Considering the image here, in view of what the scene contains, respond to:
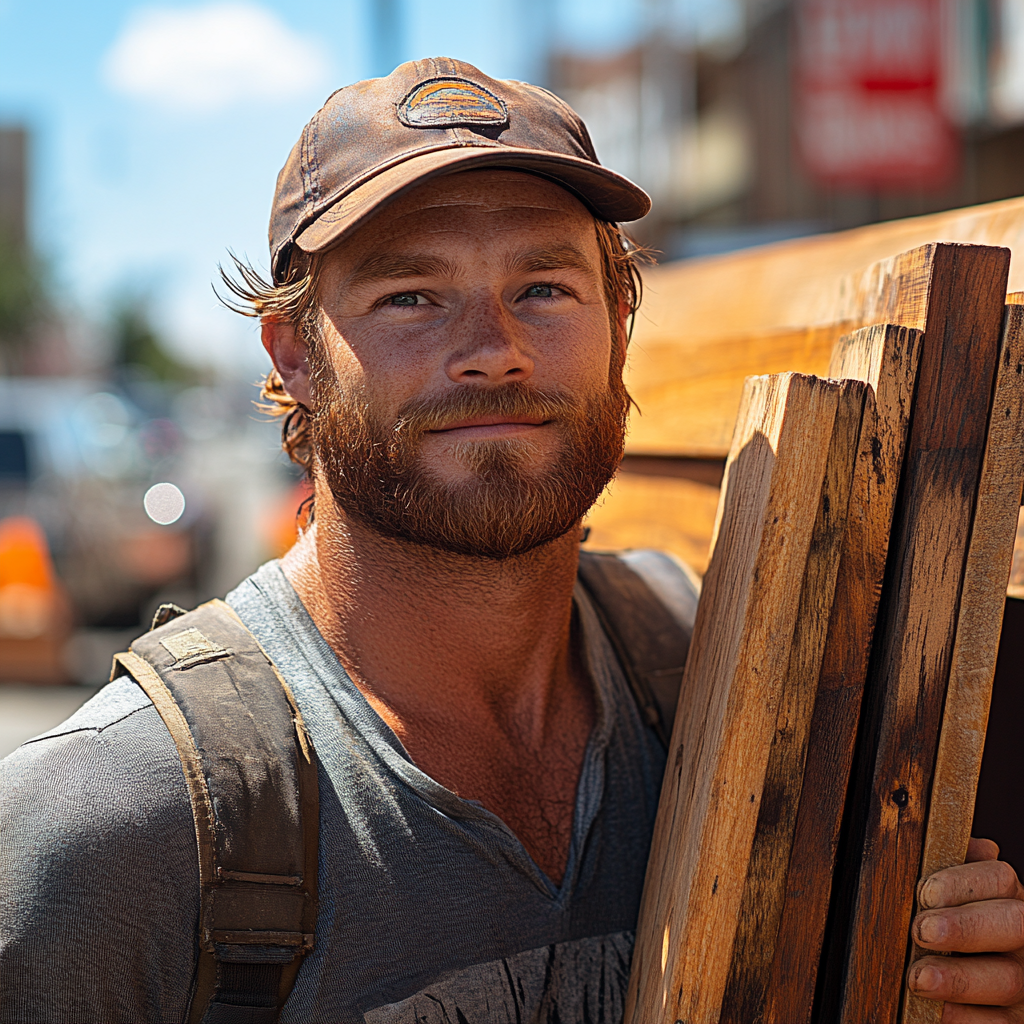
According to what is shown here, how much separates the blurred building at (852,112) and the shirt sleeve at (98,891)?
5325mm

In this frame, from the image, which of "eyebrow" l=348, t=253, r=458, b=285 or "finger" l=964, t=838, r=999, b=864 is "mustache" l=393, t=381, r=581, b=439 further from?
"finger" l=964, t=838, r=999, b=864

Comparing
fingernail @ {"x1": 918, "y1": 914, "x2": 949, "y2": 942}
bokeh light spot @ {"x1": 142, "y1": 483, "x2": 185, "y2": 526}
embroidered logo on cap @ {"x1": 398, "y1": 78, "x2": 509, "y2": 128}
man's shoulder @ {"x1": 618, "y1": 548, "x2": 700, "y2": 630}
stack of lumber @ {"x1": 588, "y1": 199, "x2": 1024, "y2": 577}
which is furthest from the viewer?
bokeh light spot @ {"x1": 142, "y1": 483, "x2": 185, "y2": 526}

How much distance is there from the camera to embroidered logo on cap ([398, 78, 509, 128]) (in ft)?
5.47

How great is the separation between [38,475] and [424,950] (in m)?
8.17

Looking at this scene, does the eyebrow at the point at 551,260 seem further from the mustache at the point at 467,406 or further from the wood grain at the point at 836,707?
the wood grain at the point at 836,707

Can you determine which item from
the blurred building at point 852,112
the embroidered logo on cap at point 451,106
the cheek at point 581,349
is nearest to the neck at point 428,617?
the cheek at point 581,349

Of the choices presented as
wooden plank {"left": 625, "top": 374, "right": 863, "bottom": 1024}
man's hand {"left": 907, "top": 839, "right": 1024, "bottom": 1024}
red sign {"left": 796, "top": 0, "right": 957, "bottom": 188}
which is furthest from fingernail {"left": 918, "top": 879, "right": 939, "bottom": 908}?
red sign {"left": 796, "top": 0, "right": 957, "bottom": 188}

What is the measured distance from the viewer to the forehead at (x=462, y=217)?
164 centimetres

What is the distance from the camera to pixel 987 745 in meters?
1.69

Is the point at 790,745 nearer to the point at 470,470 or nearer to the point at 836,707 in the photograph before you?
the point at 836,707

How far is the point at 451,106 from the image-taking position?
5.51 ft

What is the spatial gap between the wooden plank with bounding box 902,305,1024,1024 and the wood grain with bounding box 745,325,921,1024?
10 cm

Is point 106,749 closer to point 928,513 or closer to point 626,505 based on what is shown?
point 928,513

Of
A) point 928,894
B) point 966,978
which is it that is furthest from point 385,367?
point 966,978
